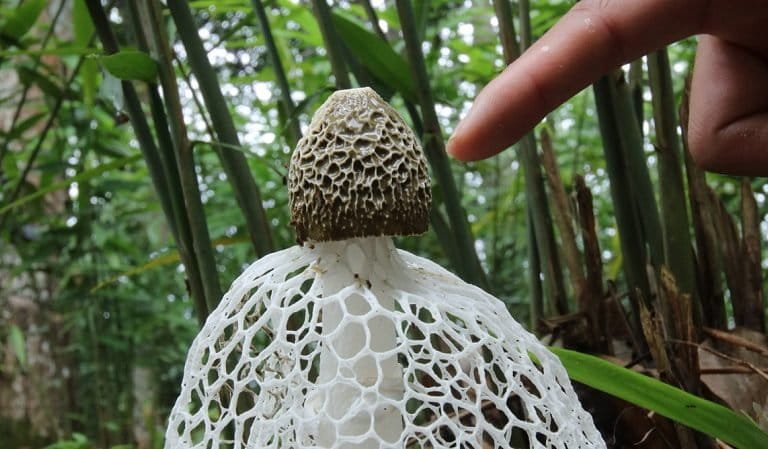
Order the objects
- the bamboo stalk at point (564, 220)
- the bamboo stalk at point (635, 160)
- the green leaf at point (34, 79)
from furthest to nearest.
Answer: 1. the green leaf at point (34, 79)
2. the bamboo stalk at point (564, 220)
3. the bamboo stalk at point (635, 160)

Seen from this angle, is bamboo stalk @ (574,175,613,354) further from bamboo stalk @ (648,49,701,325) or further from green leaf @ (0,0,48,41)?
green leaf @ (0,0,48,41)

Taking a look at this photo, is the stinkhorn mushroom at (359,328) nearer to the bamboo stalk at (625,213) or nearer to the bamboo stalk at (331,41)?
the bamboo stalk at (331,41)

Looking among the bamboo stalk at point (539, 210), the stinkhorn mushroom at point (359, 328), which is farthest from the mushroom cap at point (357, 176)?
the bamboo stalk at point (539, 210)

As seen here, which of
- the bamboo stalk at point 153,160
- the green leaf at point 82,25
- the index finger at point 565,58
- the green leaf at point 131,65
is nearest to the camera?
the index finger at point 565,58

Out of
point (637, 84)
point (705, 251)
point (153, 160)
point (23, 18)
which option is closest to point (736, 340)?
point (705, 251)

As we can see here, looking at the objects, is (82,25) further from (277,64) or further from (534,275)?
(534,275)

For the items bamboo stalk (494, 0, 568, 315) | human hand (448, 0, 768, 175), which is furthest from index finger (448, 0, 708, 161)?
bamboo stalk (494, 0, 568, 315)
